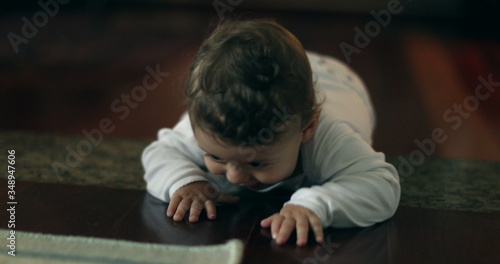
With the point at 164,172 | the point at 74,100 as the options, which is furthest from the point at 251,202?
the point at 74,100

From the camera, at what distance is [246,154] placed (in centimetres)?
86

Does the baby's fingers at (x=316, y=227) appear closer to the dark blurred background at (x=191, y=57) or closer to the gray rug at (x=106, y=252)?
the gray rug at (x=106, y=252)

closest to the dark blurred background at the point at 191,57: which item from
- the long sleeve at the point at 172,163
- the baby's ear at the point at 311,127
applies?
the long sleeve at the point at 172,163

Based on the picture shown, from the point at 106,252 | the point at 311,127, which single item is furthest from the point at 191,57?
the point at 106,252

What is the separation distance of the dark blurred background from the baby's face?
194mm

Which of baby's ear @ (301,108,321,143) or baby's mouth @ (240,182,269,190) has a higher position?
baby's ear @ (301,108,321,143)

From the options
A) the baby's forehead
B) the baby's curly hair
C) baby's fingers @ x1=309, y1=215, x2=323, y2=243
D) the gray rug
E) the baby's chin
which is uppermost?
the baby's curly hair

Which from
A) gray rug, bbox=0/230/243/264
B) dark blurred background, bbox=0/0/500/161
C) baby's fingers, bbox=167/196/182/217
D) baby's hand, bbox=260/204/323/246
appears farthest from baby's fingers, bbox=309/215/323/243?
dark blurred background, bbox=0/0/500/161

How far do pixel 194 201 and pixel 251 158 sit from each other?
15cm

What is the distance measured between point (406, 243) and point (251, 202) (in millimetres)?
260

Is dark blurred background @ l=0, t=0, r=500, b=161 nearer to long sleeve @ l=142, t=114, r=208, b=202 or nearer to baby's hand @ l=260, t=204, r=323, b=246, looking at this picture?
long sleeve @ l=142, t=114, r=208, b=202

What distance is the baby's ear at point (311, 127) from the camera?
3.01ft

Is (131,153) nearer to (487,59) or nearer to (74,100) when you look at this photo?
(74,100)

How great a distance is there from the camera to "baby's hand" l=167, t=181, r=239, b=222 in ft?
3.13
